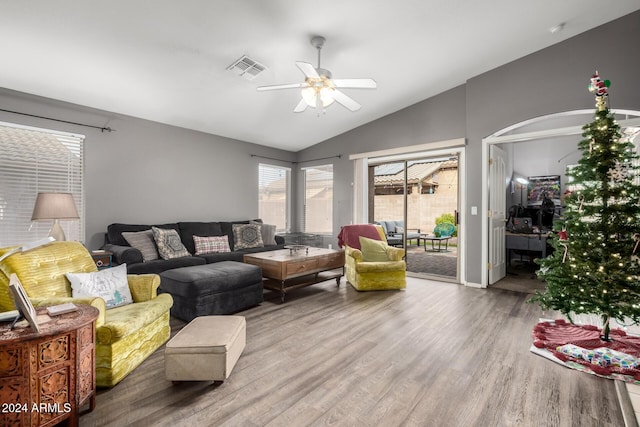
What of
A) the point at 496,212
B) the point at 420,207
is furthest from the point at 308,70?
the point at 420,207

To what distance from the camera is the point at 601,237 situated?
8.08 ft

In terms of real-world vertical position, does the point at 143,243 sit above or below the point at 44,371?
above

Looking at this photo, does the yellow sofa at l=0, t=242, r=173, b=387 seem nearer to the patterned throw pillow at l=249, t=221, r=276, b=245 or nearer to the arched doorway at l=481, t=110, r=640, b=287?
the patterned throw pillow at l=249, t=221, r=276, b=245

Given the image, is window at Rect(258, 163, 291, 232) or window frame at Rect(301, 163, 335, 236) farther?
window frame at Rect(301, 163, 335, 236)

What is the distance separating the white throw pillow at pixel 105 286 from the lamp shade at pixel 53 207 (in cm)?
123

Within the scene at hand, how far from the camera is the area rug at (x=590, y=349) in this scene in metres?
2.13

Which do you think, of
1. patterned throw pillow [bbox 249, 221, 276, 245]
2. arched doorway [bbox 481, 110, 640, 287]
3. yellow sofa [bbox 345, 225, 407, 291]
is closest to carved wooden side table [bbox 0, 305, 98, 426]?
yellow sofa [bbox 345, 225, 407, 291]

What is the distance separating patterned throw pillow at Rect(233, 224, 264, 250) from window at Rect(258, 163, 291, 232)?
97 centimetres

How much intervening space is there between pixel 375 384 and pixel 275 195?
5.01 m

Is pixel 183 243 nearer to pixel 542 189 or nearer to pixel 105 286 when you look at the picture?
pixel 105 286

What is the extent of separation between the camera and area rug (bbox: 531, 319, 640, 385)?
2125 millimetres

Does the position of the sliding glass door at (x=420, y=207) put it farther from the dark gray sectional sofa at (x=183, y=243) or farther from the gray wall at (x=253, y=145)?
the dark gray sectional sofa at (x=183, y=243)

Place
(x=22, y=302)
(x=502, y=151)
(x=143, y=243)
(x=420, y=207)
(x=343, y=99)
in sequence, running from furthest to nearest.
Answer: (x=420, y=207) → (x=502, y=151) → (x=143, y=243) → (x=343, y=99) → (x=22, y=302)

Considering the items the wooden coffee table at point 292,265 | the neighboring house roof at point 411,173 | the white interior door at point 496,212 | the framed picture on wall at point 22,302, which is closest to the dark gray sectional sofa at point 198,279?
the wooden coffee table at point 292,265
